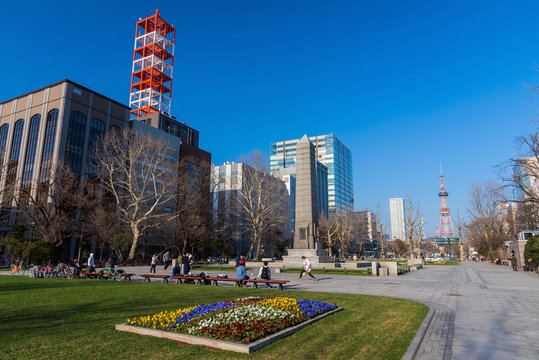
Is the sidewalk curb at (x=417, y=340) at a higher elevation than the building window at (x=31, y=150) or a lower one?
lower

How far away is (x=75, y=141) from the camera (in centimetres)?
5431

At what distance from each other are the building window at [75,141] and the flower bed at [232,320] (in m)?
53.6

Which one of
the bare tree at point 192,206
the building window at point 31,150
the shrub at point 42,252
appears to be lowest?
the shrub at point 42,252

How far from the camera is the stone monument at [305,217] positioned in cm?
3434

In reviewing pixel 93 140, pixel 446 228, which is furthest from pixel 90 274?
pixel 446 228

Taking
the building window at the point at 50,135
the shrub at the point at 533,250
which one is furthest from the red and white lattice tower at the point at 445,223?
the building window at the point at 50,135

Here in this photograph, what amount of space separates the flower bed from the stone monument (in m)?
25.7

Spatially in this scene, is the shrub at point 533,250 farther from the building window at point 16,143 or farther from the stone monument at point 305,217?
the building window at point 16,143

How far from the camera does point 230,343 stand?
5859 mm

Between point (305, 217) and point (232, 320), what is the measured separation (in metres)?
28.3

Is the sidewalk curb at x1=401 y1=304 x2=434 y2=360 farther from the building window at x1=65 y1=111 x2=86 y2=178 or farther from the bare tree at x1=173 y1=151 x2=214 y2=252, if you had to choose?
the building window at x1=65 y1=111 x2=86 y2=178

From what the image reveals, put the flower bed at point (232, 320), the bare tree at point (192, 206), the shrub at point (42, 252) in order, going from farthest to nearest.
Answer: the bare tree at point (192, 206)
the shrub at point (42, 252)
the flower bed at point (232, 320)

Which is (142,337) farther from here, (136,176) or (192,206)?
(136,176)

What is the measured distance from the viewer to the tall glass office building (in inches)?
5699
